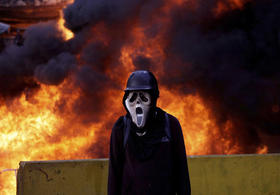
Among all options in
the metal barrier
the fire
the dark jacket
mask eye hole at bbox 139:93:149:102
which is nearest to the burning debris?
the fire

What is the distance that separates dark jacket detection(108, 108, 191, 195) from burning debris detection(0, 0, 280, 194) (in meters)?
6.85

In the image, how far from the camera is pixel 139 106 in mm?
2127

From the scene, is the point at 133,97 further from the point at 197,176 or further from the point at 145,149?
the point at 197,176

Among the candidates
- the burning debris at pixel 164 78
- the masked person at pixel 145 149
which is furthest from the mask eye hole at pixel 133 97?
the burning debris at pixel 164 78

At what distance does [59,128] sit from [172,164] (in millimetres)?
7691

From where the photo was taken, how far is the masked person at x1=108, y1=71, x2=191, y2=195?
2.03 m

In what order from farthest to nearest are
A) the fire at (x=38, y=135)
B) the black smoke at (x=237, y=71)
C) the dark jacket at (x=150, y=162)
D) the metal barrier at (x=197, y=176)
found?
the black smoke at (x=237, y=71) → the fire at (x=38, y=135) → the metal barrier at (x=197, y=176) → the dark jacket at (x=150, y=162)

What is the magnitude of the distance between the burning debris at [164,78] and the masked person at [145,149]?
6.87 metres

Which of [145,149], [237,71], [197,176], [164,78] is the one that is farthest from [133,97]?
[237,71]

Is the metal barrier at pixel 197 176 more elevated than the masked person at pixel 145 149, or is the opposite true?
the masked person at pixel 145 149

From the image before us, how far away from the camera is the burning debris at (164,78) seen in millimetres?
9062

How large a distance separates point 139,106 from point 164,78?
7336mm

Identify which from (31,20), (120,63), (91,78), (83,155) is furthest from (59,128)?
(31,20)

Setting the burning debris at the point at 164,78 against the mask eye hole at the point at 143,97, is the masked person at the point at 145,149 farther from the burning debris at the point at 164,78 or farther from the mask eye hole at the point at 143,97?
the burning debris at the point at 164,78
